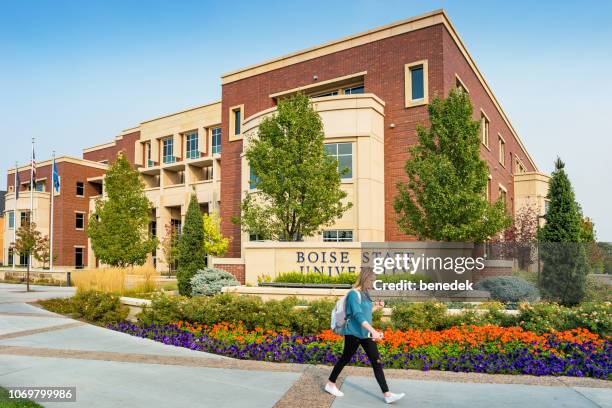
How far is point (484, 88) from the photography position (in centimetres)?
3100

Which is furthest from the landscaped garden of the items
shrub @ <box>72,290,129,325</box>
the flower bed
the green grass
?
the green grass

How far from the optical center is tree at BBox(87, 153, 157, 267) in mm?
27672

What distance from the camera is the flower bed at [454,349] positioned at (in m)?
8.14

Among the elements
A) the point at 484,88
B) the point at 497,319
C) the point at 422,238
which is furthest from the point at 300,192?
the point at 484,88

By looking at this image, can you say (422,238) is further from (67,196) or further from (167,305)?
(67,196)

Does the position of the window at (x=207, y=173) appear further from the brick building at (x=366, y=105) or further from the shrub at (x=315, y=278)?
the shrub at (x=315, y=278)

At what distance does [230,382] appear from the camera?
24.3 ft

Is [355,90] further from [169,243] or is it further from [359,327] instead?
[359,327]

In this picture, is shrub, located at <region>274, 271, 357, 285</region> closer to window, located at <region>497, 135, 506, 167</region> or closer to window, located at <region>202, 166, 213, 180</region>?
window, located at <region>497, 135, 506, 167</region>

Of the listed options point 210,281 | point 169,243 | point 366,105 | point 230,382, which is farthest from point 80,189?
point 230,382

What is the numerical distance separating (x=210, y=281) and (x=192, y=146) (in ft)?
87.0

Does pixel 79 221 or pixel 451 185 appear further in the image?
pixel 79 221

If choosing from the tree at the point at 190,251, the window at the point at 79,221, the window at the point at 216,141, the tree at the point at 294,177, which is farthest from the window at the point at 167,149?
the tree at the point at 190,251

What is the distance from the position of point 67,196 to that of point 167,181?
13044mm
